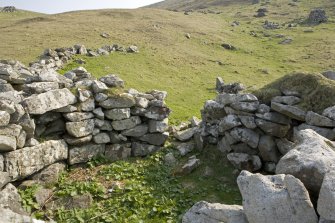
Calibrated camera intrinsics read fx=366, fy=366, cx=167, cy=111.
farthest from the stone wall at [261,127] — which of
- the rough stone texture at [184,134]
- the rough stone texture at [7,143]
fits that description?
the rough stone texture at [7,143]

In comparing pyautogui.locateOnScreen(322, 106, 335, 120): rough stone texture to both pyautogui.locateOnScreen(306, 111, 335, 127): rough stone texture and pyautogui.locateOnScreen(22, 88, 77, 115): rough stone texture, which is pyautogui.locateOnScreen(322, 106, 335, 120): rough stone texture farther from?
pyautogui.locateOnScreen(22, 88, 77, 115): rough stone texture

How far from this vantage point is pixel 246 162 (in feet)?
46.8

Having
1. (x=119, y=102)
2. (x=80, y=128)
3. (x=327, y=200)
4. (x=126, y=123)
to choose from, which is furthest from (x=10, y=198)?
(x=327, y=200)

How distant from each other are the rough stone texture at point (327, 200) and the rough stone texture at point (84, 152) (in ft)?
33.2

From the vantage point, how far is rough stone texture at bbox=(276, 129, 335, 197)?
27.2ft

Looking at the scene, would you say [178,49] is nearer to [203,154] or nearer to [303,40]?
[303,40]


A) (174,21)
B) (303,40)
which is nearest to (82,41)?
(174,21)

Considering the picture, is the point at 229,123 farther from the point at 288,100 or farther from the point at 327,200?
the point at 327,200

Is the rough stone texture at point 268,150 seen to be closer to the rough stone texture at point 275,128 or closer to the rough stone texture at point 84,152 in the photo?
the rough stone texture at point 275,128

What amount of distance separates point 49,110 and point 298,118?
9504 millimetres

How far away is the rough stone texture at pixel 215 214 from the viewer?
8.21m

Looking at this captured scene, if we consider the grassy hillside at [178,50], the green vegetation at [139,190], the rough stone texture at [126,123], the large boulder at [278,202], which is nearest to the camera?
the large boulder at [278,202]

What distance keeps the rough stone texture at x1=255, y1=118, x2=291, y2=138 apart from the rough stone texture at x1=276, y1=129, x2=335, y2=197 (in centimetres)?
395

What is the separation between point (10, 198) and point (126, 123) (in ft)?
19.8
